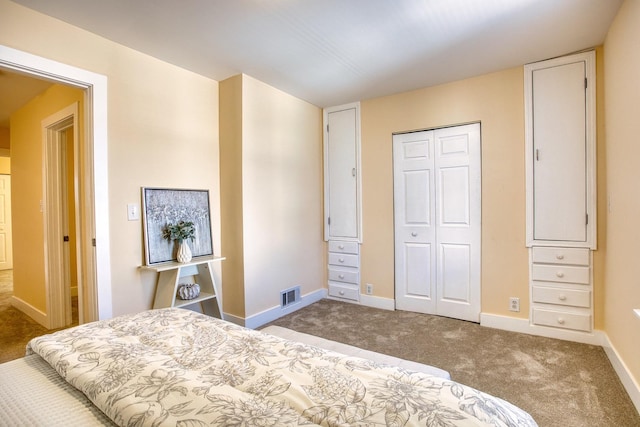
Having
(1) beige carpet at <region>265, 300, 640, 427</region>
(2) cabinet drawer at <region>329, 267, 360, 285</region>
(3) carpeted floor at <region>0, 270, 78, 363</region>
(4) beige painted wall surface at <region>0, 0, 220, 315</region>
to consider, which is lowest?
(1) beige carpet at <region>265, 300, 640, 427</region>

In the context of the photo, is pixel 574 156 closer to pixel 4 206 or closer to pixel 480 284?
pixel 480 284

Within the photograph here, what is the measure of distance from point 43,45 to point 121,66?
48 cm

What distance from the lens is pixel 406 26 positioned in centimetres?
226

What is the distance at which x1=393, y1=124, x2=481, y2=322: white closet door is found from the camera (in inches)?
127

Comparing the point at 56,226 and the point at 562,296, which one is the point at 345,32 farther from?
the point at 56,226

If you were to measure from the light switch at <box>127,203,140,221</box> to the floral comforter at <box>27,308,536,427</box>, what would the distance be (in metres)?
1.38

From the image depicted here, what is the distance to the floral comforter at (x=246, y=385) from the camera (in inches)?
30.1

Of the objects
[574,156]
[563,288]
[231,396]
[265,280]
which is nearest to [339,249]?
[265,280]

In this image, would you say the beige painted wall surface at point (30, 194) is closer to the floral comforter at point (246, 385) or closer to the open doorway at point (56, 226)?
the open doorway at point (56, 226)

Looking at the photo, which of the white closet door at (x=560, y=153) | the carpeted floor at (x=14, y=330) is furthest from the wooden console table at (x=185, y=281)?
the white closet door at (x=560, y=153)

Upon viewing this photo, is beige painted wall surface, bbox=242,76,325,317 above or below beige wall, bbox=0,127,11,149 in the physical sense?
below

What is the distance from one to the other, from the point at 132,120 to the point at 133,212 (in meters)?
0.74

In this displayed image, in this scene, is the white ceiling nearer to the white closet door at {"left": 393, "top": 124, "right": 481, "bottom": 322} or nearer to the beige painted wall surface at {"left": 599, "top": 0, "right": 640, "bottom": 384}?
the beige painted wall surface at {"left": 599, "top": 0, "right": 640, "bottom": 384}

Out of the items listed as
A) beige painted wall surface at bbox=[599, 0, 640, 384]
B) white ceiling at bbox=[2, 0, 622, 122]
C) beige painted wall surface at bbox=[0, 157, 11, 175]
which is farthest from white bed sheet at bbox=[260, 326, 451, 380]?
beige painted wall surface at bbox=[0, 157, 11, 175]
